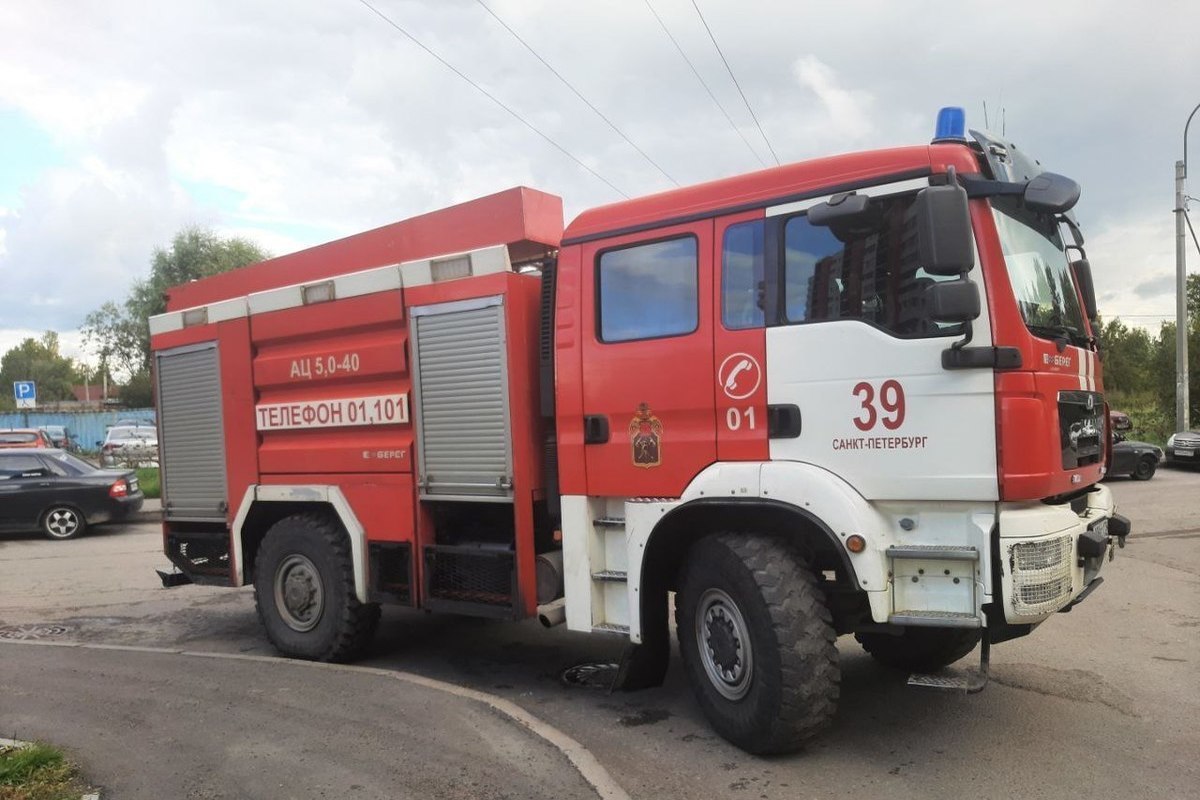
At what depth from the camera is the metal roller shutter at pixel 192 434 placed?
23.0 feet

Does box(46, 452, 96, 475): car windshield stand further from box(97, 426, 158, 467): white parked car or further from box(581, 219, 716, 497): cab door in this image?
box(581, 219, 716, 497): cab door

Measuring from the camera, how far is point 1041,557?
384 centimetres

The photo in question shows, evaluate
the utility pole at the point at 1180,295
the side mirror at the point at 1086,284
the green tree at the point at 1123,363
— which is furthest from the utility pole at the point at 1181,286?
the side mirror at the point at 1086,284

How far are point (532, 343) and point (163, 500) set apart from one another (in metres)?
3.95

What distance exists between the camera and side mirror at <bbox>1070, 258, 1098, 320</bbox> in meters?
5.07

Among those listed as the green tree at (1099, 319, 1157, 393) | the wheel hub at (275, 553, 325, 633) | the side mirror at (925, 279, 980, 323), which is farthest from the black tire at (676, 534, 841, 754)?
the green tree at (1099, 319, 1157, 393)

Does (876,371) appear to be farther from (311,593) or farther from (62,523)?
(62,523)

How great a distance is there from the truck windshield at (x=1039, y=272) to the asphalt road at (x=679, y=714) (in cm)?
200

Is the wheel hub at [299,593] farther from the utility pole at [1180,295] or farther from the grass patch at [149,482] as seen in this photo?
the utility pole at [1180,295]

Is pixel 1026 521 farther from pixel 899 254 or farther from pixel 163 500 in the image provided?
pixel 163 500

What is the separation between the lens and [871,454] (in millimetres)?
4086

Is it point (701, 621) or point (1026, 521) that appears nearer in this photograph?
point (1026, 521)

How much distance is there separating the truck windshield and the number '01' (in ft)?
2.11

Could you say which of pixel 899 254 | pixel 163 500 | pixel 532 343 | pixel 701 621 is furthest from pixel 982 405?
pixel 163 500
